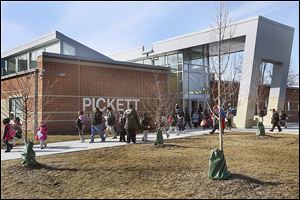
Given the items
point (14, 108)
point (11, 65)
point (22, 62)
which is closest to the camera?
point (14, 108)

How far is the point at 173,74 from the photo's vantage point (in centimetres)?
3034

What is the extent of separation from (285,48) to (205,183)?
72.0 feet

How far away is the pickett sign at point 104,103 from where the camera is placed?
23750 millimetres

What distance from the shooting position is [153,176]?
8.62 meters

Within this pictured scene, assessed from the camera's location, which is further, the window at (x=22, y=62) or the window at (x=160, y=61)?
the window at (x=160, y=61)

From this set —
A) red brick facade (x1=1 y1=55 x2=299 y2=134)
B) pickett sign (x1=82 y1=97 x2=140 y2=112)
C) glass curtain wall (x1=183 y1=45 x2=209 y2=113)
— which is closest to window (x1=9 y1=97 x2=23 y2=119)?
red brick facade (x1=1 y1=55 x2=299 y2=134)

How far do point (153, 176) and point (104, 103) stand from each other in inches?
647

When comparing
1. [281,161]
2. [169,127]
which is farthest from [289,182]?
[169,127]

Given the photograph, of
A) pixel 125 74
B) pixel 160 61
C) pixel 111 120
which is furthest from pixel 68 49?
pixel 111 120

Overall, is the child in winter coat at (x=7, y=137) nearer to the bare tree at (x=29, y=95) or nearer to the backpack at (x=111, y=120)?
the backpack at (x=111, y=120)

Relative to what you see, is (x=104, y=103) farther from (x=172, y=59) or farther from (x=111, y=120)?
(x=172, y=59)

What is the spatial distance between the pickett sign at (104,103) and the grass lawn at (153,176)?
11660 mm

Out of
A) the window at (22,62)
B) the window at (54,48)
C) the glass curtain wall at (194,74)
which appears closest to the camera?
the window at (54,48)

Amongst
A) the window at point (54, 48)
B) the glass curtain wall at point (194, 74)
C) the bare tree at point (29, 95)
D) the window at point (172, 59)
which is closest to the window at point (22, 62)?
the window at point (54, 48)
